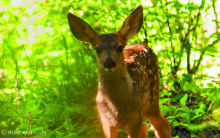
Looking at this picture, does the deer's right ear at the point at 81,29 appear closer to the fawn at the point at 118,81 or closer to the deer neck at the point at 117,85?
the fawn at the point at 118,81

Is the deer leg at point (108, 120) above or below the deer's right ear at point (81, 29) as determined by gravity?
below

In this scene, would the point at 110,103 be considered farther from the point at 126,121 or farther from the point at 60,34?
the point at 60,34

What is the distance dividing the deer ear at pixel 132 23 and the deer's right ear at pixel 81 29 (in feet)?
0.83

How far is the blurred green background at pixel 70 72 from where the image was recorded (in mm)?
3066

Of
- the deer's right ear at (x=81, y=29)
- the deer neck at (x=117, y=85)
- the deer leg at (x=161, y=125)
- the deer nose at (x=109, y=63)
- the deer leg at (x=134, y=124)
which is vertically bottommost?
the deer leg at (x=161, y=125)

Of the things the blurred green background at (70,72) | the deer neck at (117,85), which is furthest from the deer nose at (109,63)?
the blurred green background at (70,72)

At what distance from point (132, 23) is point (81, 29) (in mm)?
458

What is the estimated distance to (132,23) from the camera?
2533 millimetres

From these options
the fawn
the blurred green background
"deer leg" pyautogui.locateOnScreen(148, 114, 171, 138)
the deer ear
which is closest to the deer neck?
the fawn

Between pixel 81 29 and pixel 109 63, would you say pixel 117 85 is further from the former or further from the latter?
pixel 81 29

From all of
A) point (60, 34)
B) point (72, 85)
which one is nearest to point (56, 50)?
point (60, 34)

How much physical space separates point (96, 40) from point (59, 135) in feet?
3.64

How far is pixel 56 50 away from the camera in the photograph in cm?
347

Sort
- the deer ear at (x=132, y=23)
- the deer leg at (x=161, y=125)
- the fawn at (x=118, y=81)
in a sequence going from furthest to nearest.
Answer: the deer leg at (x=161, y=125), the deer ear at (x=132, y=23), the fawn at (x=118, y=81)
